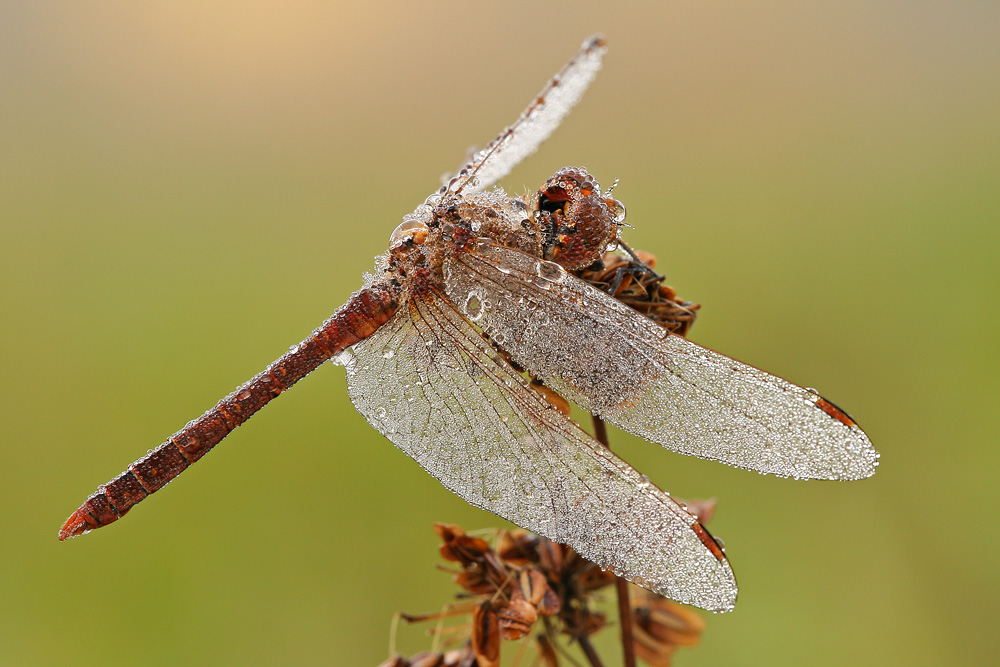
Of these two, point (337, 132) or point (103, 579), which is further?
point (337, 132)

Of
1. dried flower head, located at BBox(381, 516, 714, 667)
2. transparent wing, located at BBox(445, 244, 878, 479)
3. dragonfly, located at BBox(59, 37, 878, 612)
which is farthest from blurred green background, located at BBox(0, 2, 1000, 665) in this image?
transparent wing, located at BBox(445, 244, 878, 479)

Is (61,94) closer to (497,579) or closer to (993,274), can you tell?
(497,579)

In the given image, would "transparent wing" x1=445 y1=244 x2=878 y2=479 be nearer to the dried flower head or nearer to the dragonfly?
the dragonfly

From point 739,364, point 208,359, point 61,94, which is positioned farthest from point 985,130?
point 61,94

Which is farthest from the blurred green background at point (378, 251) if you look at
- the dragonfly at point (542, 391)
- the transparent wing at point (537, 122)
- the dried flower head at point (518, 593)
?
the transparent wing at point (537, 122)

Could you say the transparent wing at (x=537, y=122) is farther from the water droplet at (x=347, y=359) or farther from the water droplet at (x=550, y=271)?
the water droplet at (x=347, y=359)
